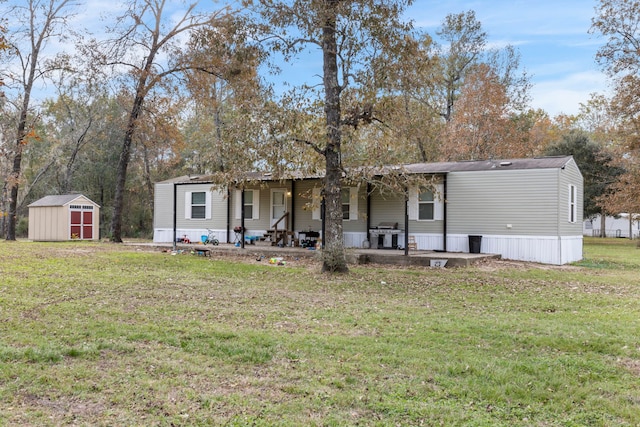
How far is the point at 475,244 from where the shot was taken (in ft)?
49.2

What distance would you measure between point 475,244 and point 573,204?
11.5 feet

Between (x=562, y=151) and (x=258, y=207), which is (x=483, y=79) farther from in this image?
(x=258, y=207)

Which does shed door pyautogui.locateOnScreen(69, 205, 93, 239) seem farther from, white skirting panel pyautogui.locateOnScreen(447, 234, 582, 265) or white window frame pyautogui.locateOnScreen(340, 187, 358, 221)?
white skirting panel pyautogui.locateOnScreen(447, 234, 582, 265)

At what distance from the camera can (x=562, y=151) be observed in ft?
98.5

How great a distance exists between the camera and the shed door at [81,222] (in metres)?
24.1

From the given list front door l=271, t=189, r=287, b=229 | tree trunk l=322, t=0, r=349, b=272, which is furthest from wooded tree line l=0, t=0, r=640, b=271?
front door l=271, t=189, r=287, b=229

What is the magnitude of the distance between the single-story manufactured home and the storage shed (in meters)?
8.62

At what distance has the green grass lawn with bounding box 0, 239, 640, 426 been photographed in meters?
3.56

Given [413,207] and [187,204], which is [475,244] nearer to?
[413,207]

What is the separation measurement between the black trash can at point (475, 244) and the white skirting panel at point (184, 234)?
9446 millimetres

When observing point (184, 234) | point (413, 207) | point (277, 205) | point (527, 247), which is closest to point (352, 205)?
point (413, 207)

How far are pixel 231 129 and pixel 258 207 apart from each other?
26.3 ft

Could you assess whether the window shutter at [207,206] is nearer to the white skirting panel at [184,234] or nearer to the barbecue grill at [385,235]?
the white skirting panel at [184,234]

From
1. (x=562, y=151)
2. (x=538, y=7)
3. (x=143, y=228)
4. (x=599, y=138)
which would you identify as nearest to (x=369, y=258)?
(x=538, y=7)
